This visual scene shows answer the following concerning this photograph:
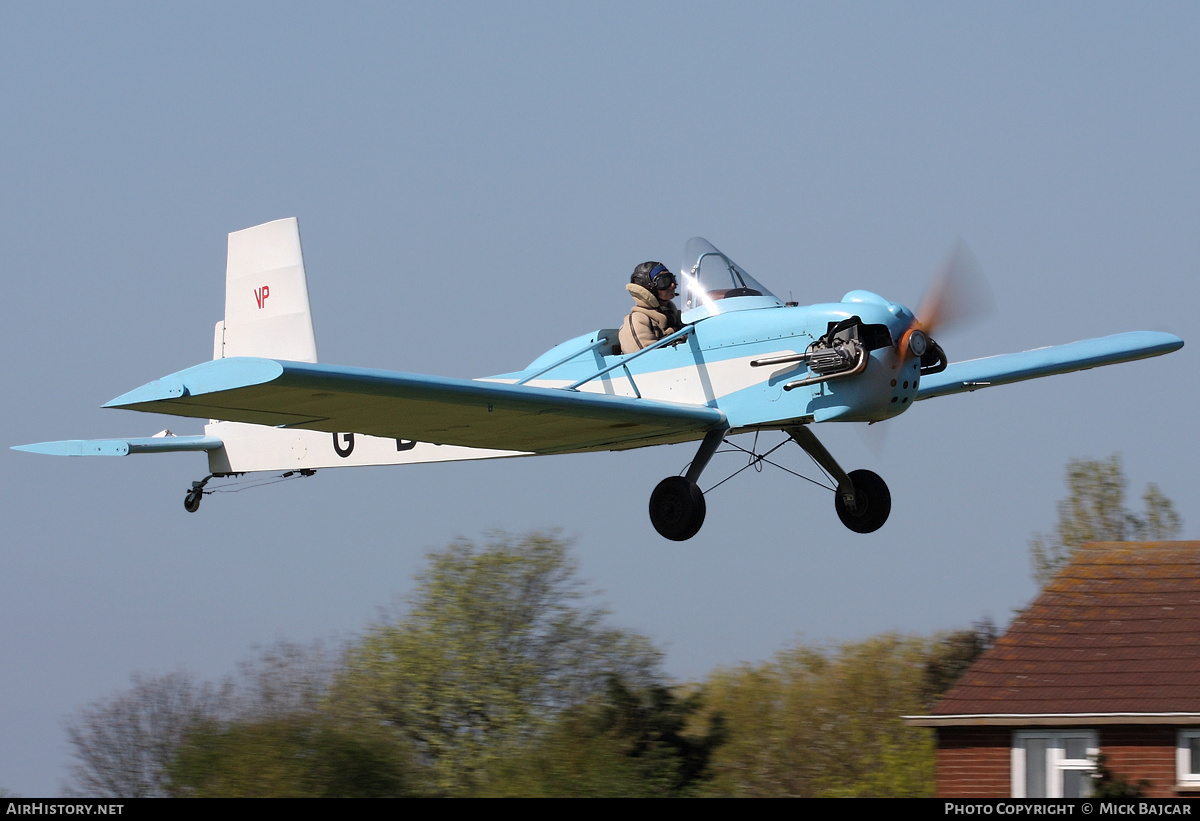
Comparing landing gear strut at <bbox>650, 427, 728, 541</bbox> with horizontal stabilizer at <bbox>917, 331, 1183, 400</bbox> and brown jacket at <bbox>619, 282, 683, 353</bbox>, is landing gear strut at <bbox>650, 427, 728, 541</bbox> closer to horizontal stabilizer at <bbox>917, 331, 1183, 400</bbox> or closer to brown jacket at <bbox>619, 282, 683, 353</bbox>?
brown jacket at <bbox>619, 282, 683, 353</bbox>

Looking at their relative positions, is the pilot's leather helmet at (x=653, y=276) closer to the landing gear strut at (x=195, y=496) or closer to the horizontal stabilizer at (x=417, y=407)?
the horizontal stabilizer at (x=417, y=407)

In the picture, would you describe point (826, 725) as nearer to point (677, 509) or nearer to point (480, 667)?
point (480, 667)

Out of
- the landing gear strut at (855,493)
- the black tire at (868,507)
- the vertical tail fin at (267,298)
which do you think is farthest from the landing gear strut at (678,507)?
the vertical tail fin at (267,298)

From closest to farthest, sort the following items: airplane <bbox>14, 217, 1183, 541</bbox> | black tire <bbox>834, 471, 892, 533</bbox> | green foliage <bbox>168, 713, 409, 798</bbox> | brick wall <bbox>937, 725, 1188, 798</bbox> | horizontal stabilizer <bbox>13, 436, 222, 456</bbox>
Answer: airplane <bbox>14, 217, 1183, 541</bbox>
black tire <bbox>834, 471, 892, 533</bbox>
horizontal stabilizer <bbox>13, 436, 222, 456</bbox>
brick wall <bbox>937, 725, 1188, 798</bbox>
green foliage <bbox>168, 713, 409, 798</bbox>

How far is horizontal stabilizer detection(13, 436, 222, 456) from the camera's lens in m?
13.8

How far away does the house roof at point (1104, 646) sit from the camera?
50.9 ft

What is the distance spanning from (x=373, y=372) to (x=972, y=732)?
365 inches

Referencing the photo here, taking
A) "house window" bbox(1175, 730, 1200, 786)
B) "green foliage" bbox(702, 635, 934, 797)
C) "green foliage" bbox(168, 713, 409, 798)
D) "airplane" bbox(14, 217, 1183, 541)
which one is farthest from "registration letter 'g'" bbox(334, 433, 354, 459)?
"green foliage" bbox(702, 635, 934, 797)

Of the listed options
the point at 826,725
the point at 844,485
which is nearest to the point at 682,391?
the point at 844,485

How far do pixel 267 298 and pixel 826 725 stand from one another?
14.6 m

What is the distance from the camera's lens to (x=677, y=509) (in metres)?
11.4

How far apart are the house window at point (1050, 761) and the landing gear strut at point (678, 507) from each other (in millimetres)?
6366

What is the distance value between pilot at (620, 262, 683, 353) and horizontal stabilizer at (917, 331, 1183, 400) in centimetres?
257
